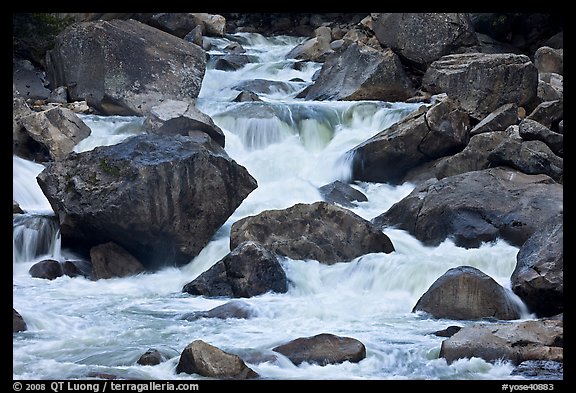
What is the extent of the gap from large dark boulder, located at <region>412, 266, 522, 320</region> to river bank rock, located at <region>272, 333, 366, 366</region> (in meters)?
1.75

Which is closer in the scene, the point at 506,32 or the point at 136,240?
the point at 136,240

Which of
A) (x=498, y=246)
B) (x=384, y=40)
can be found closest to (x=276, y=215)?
(x=498, y=246)

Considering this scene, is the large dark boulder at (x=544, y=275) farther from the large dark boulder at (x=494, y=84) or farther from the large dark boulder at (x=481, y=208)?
the large dark boulder at (x=494, y=84)

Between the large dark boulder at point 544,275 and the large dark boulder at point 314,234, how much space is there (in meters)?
2.25

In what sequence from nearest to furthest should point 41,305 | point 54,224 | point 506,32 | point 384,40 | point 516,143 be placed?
point 41,305, point 54,224, point 516,143, point 384,40, point 506,32

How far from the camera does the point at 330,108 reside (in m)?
17.2

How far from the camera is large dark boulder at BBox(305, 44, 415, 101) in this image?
711 inches

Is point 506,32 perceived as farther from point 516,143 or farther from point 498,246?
point 498,246

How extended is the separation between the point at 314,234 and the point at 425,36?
32.1 feet

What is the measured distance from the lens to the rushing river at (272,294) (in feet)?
22.5

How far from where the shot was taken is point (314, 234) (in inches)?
425

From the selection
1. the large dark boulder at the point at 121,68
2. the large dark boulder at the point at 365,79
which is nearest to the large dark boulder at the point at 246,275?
the large dark boulder at the point at 121,68

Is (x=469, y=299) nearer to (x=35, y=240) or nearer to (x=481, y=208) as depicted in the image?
(x=481, y=208)
